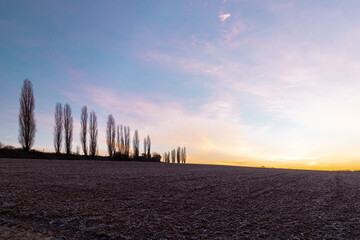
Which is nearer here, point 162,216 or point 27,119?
point 162,216

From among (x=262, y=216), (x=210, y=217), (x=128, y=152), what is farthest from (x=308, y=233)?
(x=128, y=152)

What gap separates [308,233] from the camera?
4473 millimetres

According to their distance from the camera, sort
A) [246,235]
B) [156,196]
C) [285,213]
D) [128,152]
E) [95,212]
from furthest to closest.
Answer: [128,152], [156,196], [285,213], [95,212], [246,235]

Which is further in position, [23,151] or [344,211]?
[23,151]

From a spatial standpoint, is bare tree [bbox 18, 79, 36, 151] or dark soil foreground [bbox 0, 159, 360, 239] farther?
bare tree [bbox 18, 79, 36, 151]

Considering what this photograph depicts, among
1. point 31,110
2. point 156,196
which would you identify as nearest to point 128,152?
point 31,110

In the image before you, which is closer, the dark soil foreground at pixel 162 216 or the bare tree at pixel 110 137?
the dark soil foreground at pixel 162 216

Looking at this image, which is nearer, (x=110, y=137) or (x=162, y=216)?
(x=162, y=216)

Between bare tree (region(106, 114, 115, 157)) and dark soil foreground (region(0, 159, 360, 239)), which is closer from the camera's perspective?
dark soil foreground (region(0, 159, 360, 239))

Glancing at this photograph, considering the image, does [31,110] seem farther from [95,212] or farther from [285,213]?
[285,213]

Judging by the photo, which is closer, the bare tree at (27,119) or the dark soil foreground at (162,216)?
the dark soil foreground at (162,216)

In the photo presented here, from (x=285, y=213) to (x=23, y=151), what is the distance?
39977 mm

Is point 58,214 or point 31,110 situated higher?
point 31,110

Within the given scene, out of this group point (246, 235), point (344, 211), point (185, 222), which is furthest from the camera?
point (344, 211)
